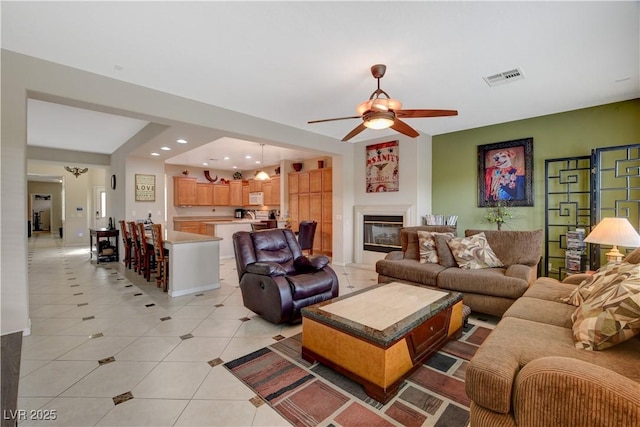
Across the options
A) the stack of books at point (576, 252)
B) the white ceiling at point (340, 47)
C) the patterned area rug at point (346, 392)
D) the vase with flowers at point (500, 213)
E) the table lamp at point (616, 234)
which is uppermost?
the white ceiling at point (340, 47)

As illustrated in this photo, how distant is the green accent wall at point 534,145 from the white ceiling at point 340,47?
1.13ft

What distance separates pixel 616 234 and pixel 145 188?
7624 millimetres

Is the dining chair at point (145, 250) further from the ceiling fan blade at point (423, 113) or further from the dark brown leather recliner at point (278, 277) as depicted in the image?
the ceiling fan blade at point (423, 113)

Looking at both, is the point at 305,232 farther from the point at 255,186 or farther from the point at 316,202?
the point at 255,186

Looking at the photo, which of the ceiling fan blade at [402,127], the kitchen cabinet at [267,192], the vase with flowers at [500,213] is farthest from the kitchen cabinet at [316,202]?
the ceiling fan blade at [402,127]

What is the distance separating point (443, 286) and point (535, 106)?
295cm

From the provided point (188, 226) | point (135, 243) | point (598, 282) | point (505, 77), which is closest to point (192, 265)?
point (135, 243)

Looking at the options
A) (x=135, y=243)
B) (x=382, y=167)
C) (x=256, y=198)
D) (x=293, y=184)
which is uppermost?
(x=382, y=167)

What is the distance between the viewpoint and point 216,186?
31.1 ft

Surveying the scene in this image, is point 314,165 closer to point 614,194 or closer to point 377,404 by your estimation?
point 614,194

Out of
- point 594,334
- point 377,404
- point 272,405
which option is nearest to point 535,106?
point 594,334

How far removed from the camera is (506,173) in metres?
4.76

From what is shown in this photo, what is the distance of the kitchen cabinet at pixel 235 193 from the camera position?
385 inches

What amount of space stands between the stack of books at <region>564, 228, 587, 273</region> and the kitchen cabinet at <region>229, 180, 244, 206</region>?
8.71m
